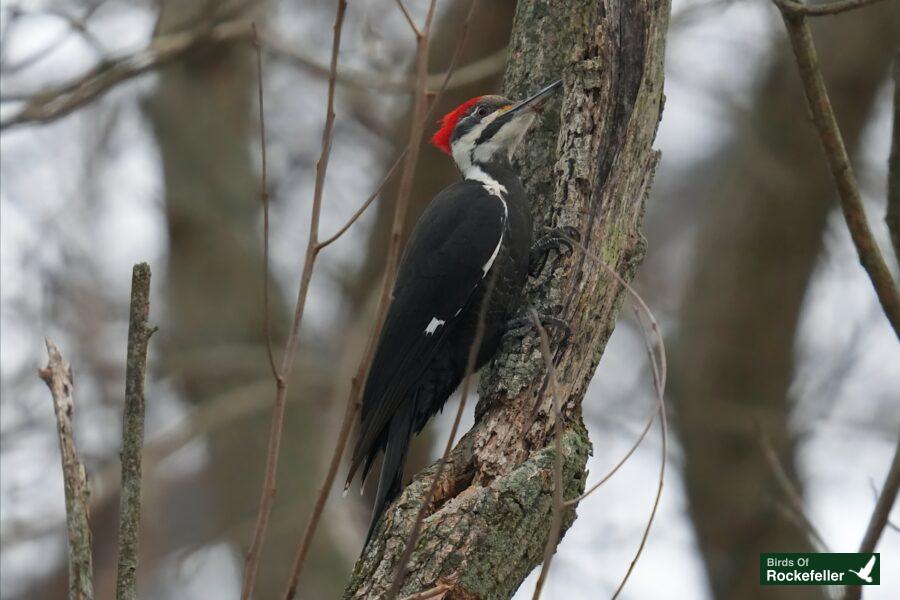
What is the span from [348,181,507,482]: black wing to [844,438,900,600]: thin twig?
1503 mm

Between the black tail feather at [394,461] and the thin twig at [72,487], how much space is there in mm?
1053

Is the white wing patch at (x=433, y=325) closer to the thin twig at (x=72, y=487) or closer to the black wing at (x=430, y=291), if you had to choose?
the black wing at (x=430, y=291)

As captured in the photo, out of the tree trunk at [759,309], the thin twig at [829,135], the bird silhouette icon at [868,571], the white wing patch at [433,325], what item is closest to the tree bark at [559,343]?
the white wing patch at [433,325]

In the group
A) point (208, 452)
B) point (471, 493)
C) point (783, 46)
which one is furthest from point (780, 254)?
point (471, 493)

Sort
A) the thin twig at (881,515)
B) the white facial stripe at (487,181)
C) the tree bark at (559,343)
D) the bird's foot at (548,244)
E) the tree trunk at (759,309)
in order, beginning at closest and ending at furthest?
the thin twig at (881,515) < the tree bark at (559,343) < the bird's foot at (548,244) < the white facial stripe at (487,181) < the tree trunk at (759,309)

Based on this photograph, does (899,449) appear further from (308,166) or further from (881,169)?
(308,166)

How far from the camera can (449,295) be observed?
340 cm

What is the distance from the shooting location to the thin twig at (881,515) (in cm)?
200

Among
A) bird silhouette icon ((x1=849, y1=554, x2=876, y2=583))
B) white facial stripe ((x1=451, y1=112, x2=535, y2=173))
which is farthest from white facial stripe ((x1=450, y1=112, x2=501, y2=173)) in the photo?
bird silhouette icon ((x1=849, y1=554, x2=876, y2=583))

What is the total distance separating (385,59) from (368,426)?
293 cm

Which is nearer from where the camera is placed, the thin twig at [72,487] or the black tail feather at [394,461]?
the thin twig at [72,487]

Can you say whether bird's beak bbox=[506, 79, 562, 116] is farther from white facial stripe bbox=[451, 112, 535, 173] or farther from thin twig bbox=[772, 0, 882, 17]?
thin twig bbox=[772, 0, 882, 17]

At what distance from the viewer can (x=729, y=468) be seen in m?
6.46

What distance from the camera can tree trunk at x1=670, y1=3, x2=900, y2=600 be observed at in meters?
6.13
